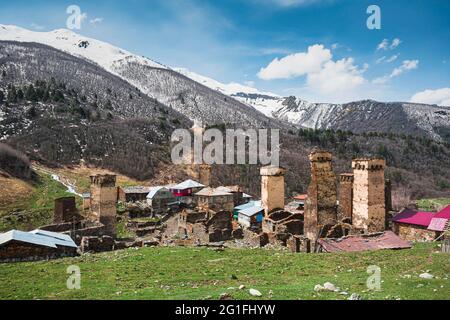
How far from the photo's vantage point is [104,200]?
34.2 meters

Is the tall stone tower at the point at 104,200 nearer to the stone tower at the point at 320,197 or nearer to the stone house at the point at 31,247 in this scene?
the stone house at the point at 31,247

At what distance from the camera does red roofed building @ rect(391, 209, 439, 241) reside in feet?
91.9

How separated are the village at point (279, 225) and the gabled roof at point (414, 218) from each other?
0.23 feet

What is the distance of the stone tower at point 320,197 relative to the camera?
1191 inches

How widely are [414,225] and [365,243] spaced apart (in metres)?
8.79

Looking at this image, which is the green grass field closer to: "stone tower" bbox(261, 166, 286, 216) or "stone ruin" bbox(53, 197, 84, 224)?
"stone ruin" bbox(53, 197, 84, 224)

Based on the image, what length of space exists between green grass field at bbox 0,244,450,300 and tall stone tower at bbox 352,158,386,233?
11.1 metres

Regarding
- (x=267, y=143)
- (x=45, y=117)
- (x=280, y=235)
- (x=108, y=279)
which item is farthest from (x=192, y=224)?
(x=267, y=143)

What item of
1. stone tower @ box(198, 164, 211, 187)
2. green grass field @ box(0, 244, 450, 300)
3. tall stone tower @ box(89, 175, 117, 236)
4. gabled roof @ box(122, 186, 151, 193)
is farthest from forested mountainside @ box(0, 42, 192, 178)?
green grass field @ box(0, 244, 450, 300)

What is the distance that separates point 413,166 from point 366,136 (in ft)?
69.6

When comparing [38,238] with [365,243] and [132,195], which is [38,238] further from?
[132,195]

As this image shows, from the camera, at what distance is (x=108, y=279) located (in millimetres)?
15383

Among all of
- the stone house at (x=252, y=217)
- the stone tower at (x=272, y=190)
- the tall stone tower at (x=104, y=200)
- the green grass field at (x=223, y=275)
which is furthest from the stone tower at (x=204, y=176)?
the green grass field at (x=223, y=275)

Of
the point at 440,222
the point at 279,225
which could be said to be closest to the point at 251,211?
the point at 279,225
